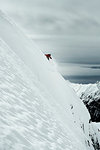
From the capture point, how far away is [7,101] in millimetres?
6180

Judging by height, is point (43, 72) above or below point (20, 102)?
above

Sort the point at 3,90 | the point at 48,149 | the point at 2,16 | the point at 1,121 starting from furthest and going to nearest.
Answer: the point at 2,16 → the point at 3,90 → the point at 48,149 → the point at 1,121

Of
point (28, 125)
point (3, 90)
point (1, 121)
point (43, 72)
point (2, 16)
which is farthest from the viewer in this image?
point (2, 16)

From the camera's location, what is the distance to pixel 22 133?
16.8 feet

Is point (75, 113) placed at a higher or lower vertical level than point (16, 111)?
higher

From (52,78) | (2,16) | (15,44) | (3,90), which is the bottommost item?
(3,90)

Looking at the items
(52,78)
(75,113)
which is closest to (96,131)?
(75,113)

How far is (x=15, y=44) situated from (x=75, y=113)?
18.7 feet

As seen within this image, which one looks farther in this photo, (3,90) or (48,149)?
(3,90)

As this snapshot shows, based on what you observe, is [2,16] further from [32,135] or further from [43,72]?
[32,135]

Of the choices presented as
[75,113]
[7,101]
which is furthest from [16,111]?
[75,113]

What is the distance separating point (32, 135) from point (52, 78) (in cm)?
1058

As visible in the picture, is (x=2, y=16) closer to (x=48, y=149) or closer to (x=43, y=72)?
(x=43, y=72)

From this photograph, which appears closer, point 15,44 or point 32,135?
point 32,135
